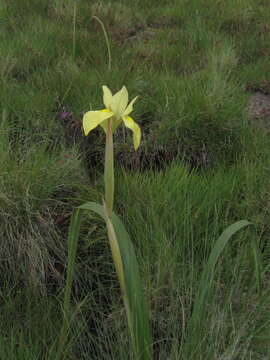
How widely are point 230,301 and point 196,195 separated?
0.55 m

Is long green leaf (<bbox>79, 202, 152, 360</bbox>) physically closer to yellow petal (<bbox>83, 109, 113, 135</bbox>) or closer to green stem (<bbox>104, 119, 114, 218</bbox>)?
green stem (<bbox>104, 119, 114, 218</bbox>)

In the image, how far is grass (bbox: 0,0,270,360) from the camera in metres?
1.41

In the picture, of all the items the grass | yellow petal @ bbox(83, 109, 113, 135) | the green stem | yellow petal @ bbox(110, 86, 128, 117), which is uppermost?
yellow petal @ bbox(110, 86, 128, 117)

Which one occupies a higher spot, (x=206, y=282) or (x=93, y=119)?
(x=93, y=119)

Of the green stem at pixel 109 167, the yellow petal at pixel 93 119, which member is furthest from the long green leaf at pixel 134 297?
the yellow petal at pixel 93 119

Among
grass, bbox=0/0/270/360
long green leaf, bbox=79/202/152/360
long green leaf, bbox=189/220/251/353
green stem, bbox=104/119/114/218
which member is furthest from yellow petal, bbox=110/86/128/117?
grass, bbox=0/0/270/360

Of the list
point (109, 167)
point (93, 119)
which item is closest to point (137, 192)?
point (109, 167)

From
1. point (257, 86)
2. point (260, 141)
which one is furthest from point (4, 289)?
point (257, 86)

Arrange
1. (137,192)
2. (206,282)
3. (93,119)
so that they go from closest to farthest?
Answer: (93,119)
(206,282)
(137,192)

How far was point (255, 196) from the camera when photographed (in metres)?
1.88

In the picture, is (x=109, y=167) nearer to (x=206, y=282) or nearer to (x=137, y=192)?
(x=206, y=282)

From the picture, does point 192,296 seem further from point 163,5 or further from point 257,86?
point 163,5

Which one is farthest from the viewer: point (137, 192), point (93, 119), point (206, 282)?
point (137, 192)

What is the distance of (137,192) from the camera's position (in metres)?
1.86
